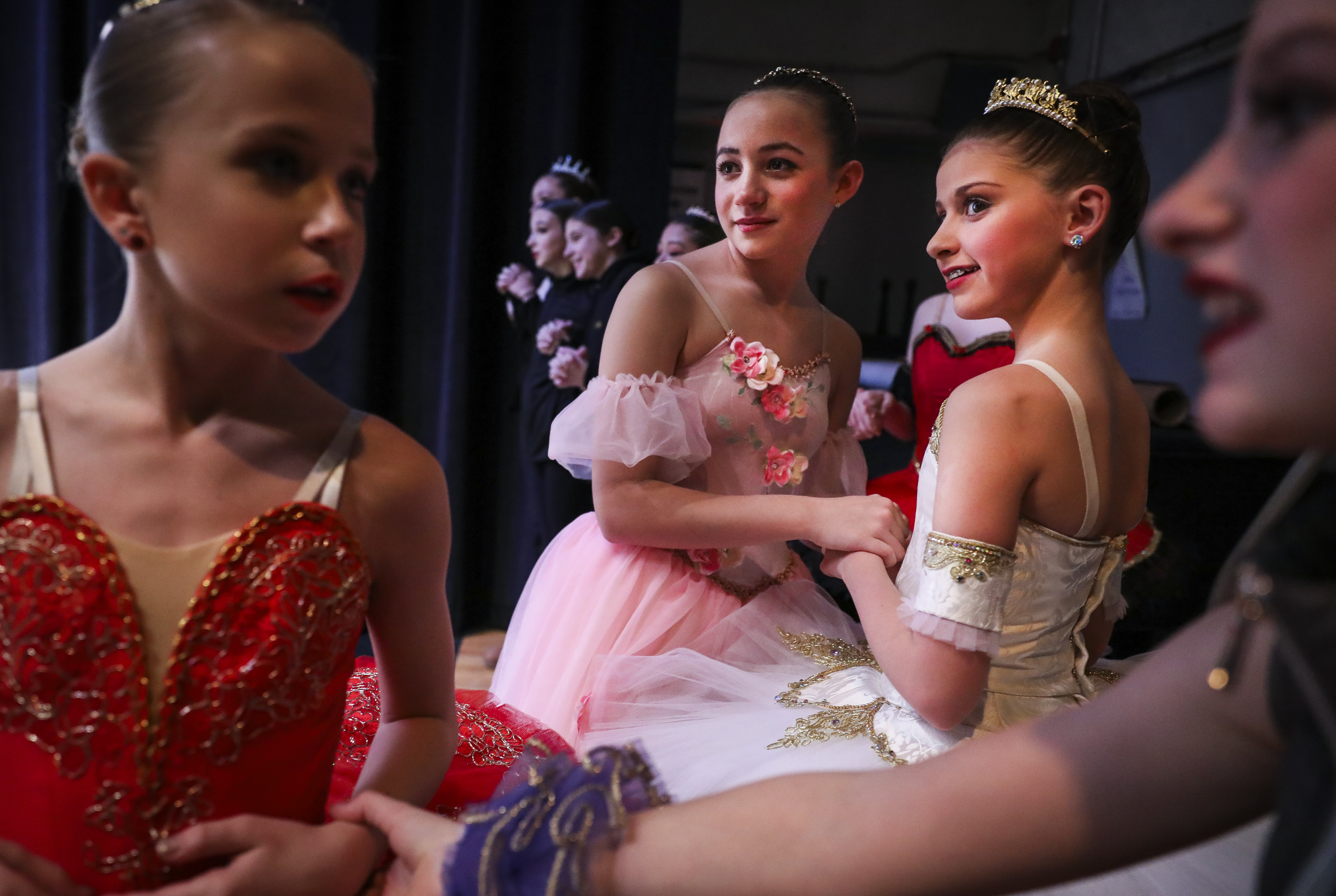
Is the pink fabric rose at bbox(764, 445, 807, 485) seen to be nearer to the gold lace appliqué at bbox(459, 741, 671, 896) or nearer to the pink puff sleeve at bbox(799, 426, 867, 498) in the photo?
the pink puff sleeve at bbox(799, 426, 867, 498)

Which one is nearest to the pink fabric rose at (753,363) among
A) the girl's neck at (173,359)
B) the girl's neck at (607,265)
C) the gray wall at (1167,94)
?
the girl's neck at (173,359)

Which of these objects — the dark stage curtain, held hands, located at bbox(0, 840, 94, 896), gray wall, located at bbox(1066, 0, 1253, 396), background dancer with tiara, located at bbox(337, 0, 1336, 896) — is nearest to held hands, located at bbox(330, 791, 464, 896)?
background dancer with tiara, located at bbox(337, 0, 1336, 896)

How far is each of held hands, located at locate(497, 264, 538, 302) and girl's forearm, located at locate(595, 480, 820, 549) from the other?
2.54 meters

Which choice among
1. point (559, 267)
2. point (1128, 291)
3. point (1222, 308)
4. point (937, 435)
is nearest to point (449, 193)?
point (559, 267)

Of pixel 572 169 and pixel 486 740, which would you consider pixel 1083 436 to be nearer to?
pixel 486 740

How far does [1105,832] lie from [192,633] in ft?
2.25

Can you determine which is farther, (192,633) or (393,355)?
(393,355)

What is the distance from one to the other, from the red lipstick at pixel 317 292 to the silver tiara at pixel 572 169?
3157mm

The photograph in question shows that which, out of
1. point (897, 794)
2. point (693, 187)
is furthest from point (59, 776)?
point (693, 187)

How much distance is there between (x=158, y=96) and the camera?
2.55 ft

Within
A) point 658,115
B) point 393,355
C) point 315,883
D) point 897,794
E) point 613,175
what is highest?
point 658,115

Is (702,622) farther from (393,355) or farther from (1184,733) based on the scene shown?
(393,355)

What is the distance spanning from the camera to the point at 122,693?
0.77 metres

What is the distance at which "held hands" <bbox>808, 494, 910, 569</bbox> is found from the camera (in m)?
1.26
